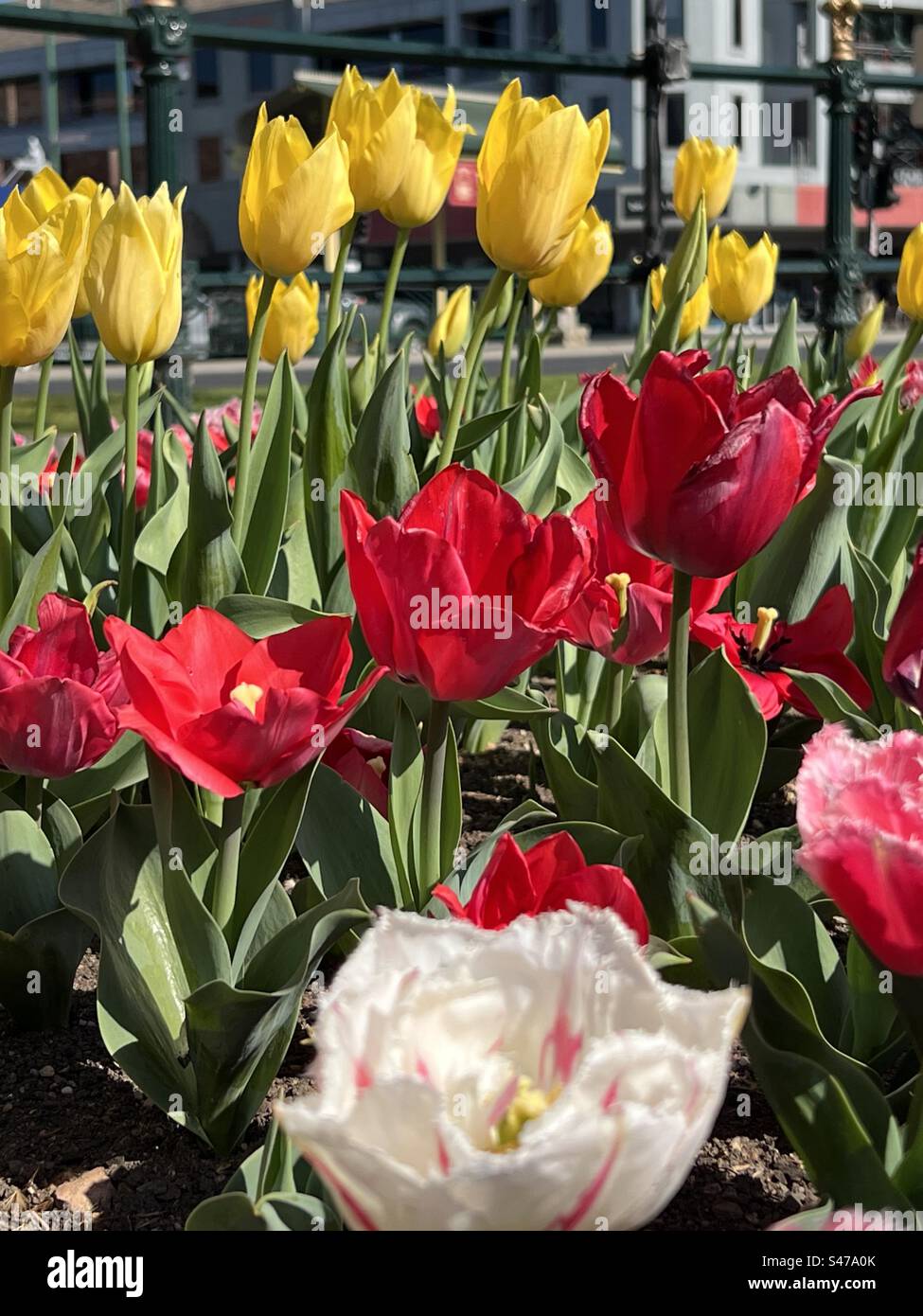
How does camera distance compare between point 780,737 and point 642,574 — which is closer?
point 642,574

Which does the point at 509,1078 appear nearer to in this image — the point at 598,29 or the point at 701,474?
the point at 701,474

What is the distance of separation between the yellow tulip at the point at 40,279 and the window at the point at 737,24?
37.3 m

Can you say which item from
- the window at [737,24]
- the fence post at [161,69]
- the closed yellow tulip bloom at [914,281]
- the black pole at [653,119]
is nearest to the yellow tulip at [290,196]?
the closed yellow tulip bloom at [914,281]

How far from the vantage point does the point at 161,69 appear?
9.42 ft

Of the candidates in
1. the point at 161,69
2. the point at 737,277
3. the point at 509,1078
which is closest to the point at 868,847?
the point at 509,1078

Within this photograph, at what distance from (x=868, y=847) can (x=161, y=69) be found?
8.81 feet

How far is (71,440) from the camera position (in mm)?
1627

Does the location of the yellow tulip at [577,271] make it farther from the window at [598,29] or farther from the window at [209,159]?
the window at [209,159]

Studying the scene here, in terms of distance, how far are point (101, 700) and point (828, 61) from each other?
4.10 m

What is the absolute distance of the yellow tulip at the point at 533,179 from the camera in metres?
1.27
